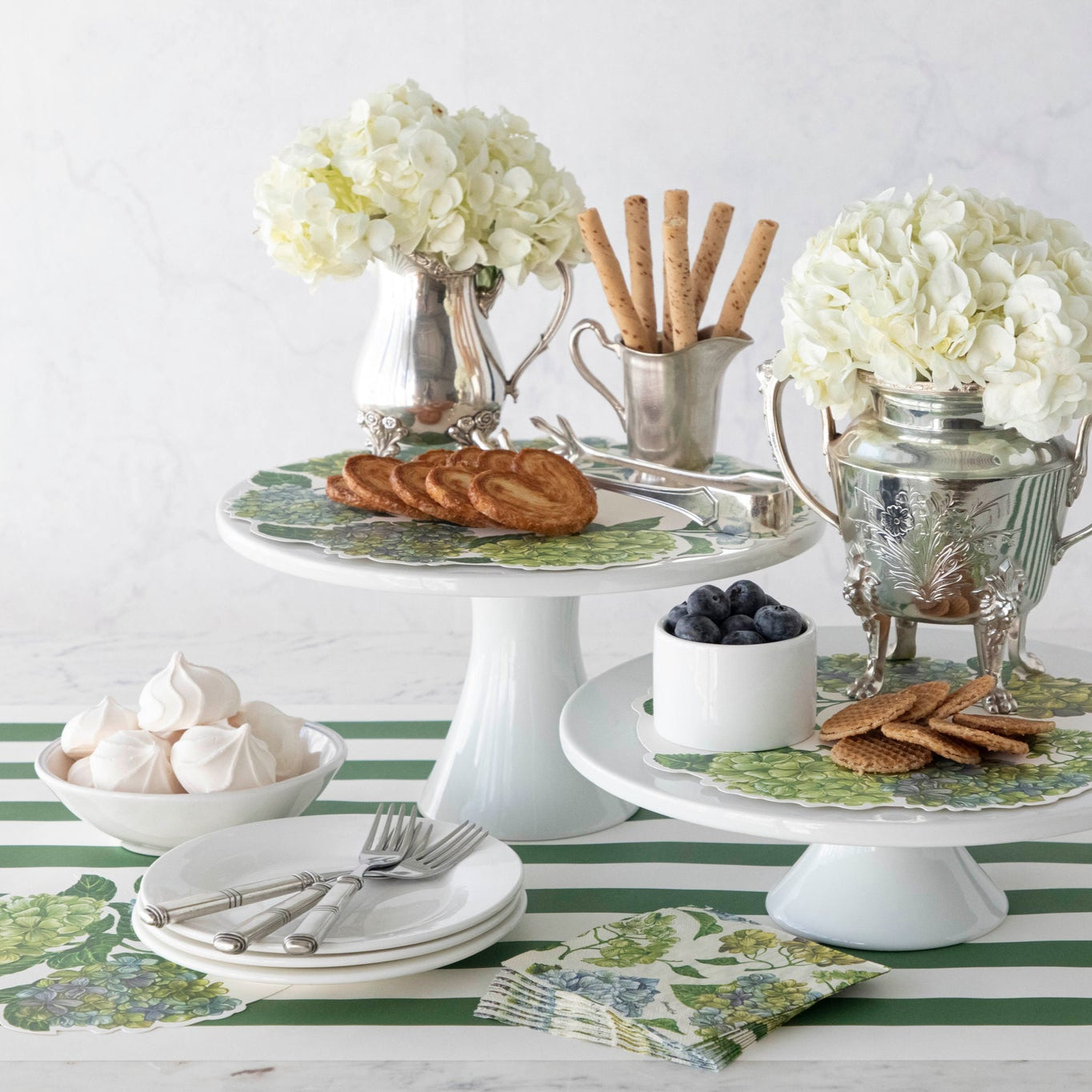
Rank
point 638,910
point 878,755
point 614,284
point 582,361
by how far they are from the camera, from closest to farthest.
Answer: point 878,755 → point 638,910 → point 614,284 → point 582,361

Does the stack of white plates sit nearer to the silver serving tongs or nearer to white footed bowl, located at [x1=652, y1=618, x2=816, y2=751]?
white footed bowl, located at [x1=652, y1=618, x2=816, y2=751]

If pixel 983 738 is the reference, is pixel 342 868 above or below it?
below

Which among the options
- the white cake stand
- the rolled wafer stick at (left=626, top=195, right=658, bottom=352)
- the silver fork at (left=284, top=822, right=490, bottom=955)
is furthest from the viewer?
the rolled wafer stick at (left=626, top=195, right=658, bottom=352)

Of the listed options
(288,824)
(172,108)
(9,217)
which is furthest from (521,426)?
(288,824)

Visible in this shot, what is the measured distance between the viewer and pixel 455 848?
1299mm

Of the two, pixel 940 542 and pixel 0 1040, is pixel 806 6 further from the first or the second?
pixel 0 1040

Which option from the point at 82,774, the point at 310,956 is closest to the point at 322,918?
the point at 310,956

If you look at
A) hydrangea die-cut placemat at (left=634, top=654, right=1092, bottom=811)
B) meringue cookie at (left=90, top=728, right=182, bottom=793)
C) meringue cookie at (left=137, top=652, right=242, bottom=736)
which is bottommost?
meringue cookie at (left=90, top=728, right=182, bottom=793)

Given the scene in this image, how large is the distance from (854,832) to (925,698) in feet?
0.64

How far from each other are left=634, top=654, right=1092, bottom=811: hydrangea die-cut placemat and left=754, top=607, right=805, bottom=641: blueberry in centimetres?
9

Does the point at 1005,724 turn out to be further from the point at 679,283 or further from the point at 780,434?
the point at 679,283

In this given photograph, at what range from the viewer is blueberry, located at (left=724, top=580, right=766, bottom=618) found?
4.17 ft

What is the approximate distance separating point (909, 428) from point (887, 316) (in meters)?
0.11

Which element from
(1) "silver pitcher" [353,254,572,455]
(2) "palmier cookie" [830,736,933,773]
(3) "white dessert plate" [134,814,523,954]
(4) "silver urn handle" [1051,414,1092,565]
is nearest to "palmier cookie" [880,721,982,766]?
(2) "palmier cookie" [830,736,933,773]
